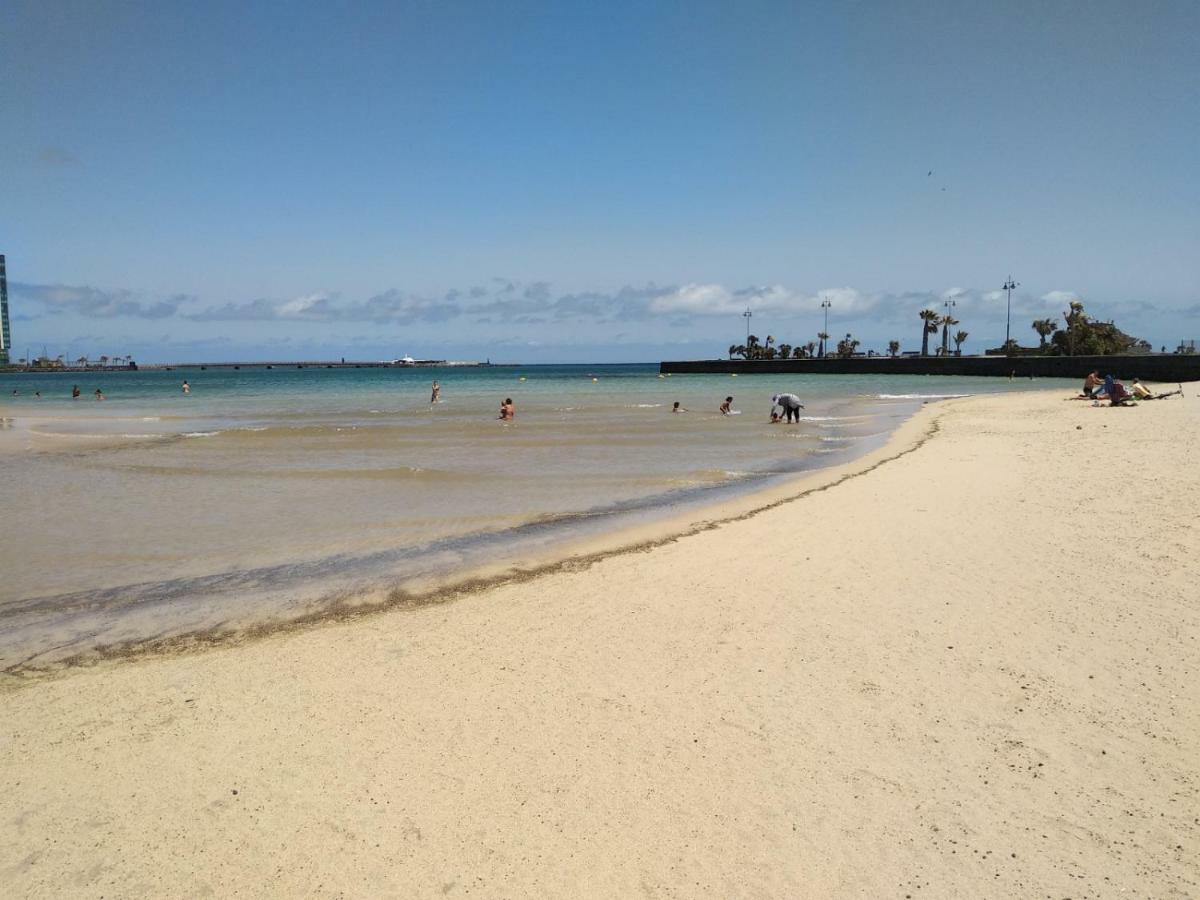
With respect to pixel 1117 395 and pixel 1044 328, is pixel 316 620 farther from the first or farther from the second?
pixel 1044 328

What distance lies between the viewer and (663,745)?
421 cm

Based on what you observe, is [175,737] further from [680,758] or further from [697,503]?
[697,503]

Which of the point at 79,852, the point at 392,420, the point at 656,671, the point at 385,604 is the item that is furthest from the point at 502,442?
the point at 79,852

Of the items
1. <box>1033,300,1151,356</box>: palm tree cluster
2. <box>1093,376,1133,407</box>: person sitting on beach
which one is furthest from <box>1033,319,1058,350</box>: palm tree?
<box>1093,376,1133,407</box>: person sitting on beach

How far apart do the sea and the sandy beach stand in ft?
3.94

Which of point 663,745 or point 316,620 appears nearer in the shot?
point 663,745

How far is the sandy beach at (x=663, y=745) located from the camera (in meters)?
3.26

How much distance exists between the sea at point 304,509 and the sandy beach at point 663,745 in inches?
47.3

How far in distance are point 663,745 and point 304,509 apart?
971 cm

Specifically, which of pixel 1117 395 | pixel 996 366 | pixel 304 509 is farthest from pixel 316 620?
pixel 996 366

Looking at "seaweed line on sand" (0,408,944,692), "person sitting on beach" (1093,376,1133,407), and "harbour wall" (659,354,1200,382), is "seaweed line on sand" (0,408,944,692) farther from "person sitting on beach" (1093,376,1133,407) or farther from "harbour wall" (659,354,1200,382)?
"harbour wall" (659,354,1200,382)

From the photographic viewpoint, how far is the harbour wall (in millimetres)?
62531

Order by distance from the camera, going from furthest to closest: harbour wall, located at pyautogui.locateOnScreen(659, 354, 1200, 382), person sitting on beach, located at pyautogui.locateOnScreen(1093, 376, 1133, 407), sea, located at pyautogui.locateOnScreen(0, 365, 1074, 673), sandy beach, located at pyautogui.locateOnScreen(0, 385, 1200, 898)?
harbour wall, located at pyautogui.locateOnScreen(659, 354, 1200, 382) → person sitting on beach, located at pyautogui.locateOnScreen(1093, 376, 1133, 407) → sea, located at pyautogui.locateOnScreen(0, 365, 1074, 673) → sandy beach, located at pyautogui.locateOnScreen(0, 385, 1200, 898)

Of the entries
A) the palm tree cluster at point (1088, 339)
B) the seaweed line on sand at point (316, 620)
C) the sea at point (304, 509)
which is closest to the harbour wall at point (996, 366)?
the palm tree cluster at point (1088, 339)
